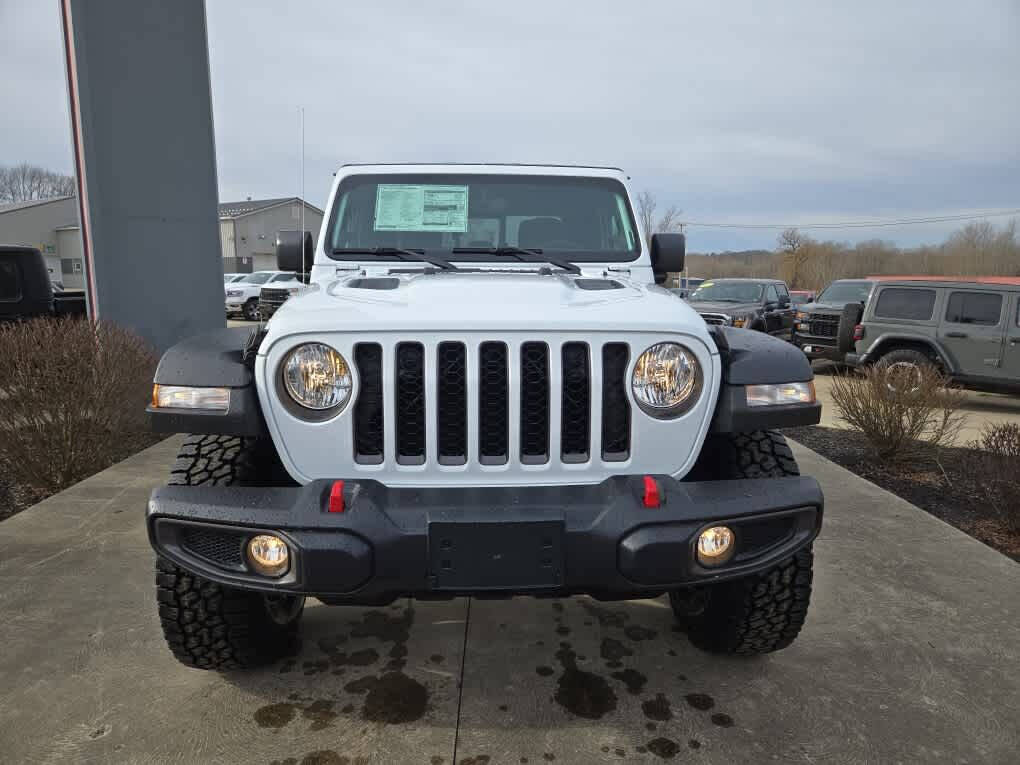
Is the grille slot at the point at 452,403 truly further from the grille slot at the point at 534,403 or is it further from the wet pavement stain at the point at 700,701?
the wet pavement stain at the point at 700,701

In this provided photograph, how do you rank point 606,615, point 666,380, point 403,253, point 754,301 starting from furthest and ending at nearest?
point 754,301 → point 403,253 → point 606,615 → point 666,380

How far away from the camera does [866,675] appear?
237 cm

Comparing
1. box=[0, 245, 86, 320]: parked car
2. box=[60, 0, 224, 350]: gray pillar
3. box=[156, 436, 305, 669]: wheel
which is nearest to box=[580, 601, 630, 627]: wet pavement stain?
box=[156, 436, 305, 669]: wheel

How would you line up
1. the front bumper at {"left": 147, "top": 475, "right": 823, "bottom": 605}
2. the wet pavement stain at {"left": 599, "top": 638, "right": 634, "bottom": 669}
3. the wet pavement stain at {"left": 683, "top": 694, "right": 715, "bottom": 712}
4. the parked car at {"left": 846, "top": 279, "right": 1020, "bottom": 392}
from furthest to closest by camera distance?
the parked car at {"left": 846, "top": 279, "right": 1020, "bottom": 392} < the wet pavement stain at {"left": 599, "top": 638, "right": 634, "bottom": 669} < the wet pavement stain at {"left": 683, "top": 694, "right": 715, "bottom": 712} < the front bumper at {"left": 147, "top": 475, "right": 823, "bottom": 605}

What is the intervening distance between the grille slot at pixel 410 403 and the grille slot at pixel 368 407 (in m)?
0.06

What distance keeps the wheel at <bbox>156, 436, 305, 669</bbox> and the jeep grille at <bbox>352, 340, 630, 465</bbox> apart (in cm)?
44

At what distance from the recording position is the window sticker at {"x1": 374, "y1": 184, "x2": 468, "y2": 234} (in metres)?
3.03

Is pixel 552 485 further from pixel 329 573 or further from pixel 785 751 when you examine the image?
pixel 785 751

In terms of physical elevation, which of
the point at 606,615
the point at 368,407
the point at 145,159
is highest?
the point at 145,159

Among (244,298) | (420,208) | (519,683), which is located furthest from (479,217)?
(244,298)

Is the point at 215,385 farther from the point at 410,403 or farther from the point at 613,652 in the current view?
the point at 613,652

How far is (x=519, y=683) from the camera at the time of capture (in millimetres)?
2303

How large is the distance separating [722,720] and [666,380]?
112cm

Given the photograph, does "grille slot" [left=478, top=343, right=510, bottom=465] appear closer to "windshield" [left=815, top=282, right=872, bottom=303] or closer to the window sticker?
the window sticker
